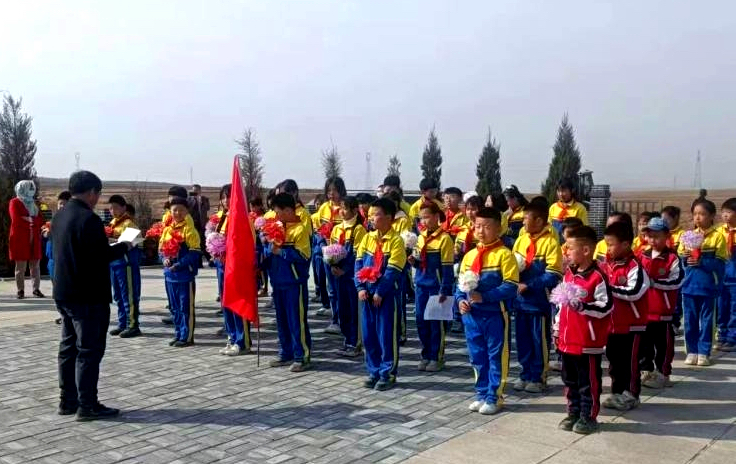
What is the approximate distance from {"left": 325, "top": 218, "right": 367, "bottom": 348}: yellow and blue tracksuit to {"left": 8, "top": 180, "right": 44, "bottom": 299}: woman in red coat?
6.69m

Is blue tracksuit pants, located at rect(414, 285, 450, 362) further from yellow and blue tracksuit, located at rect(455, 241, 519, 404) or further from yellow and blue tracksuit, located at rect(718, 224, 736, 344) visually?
yellow and blue tracksuit, located at rect(718, 224, 736, 344)

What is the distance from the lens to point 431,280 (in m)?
7.64

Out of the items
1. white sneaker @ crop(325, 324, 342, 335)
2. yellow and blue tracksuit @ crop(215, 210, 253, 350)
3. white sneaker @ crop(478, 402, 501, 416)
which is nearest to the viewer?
white sneaker @ crop(478, 402, 501, 416)

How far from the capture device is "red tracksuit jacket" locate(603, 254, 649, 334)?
5949 millimetres

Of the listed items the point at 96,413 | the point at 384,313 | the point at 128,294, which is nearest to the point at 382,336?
the point at 384,313

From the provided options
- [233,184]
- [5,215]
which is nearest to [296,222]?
[233,184]

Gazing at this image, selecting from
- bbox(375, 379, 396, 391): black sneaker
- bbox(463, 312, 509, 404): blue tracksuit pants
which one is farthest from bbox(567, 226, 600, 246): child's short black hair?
bbox(375, 379, 396, 391): black sneaker

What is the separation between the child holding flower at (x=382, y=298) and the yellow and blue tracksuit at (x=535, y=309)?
4.06 feet

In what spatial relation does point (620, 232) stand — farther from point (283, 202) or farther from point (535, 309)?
point (283, 202)

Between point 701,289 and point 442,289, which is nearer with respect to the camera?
point 442,289

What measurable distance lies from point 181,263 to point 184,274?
17cm

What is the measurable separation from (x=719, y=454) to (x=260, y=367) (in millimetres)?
4754

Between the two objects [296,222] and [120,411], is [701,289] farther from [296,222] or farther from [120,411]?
[120,411]

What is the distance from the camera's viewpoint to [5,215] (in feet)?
54.4
